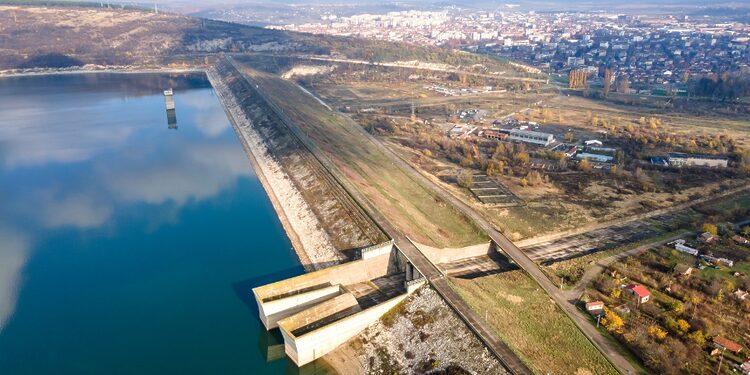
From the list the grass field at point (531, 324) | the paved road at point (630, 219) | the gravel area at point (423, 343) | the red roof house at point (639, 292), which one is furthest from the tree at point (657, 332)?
the paved road at point (630, 219)

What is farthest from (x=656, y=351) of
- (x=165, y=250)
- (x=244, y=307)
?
(x=165, y=250)

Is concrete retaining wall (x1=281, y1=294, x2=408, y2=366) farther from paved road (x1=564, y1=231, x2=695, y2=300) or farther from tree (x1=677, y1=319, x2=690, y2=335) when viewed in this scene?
tree (x1=677, y1=319, x2=690, y2=335)

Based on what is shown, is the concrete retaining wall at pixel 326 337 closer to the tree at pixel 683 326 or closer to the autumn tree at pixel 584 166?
the tree at pixel 683 326

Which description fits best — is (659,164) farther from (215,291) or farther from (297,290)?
(215,291)

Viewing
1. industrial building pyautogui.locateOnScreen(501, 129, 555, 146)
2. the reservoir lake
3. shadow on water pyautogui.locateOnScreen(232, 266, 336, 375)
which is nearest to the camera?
shadow on water pyautogui.locateOnScreen(232, 266, 336, 375)

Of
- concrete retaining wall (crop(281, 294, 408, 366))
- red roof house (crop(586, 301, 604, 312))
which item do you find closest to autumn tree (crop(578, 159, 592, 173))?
red roof house (crop(586, 301, 604, 312))

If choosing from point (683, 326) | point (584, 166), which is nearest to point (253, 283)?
point (683, 326)

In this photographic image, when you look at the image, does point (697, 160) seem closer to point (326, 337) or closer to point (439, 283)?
point (439, 283)
